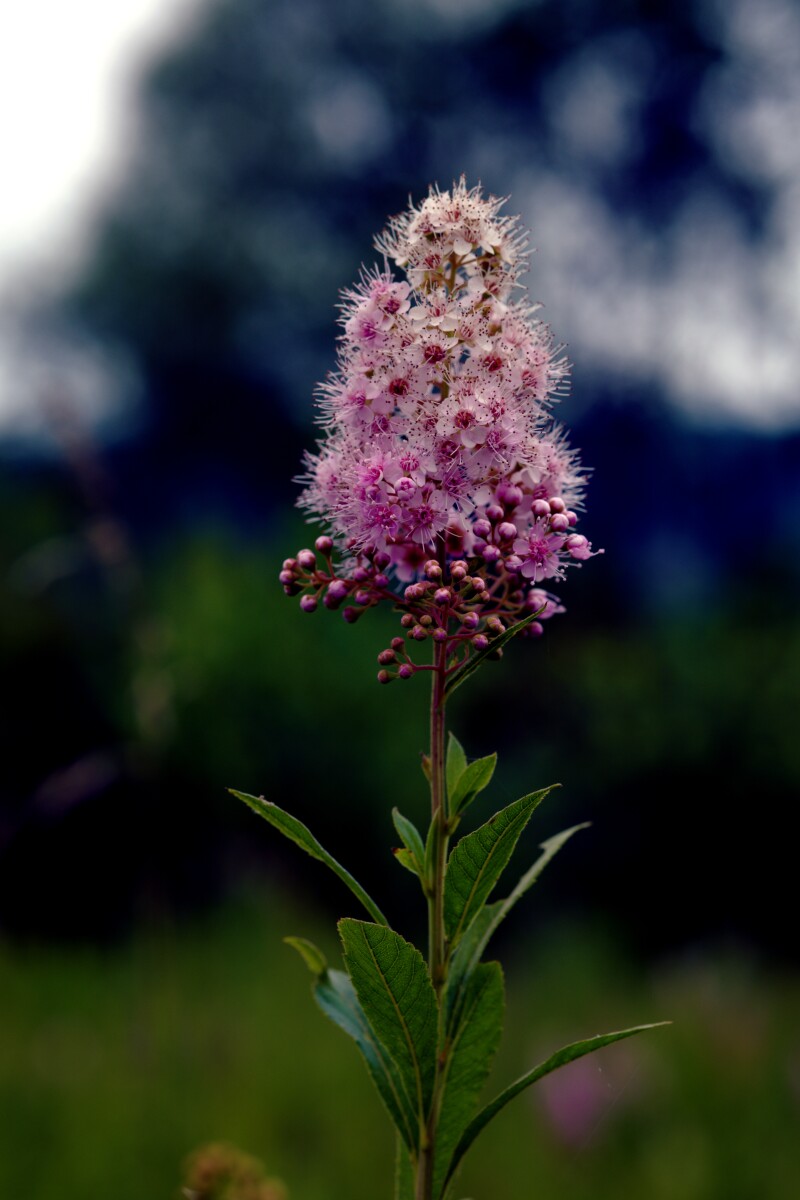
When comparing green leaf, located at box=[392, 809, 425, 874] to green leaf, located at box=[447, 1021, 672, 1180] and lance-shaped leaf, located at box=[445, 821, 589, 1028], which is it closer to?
Answer: lance-shaped leaf, located at box=[445, 821, 589, 1028]

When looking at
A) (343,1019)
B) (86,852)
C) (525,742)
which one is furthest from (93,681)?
(343,1019)

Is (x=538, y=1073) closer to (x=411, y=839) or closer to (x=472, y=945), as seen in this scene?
(x=472, y=945)

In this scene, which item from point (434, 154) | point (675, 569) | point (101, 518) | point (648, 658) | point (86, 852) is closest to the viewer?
point (101, 518)

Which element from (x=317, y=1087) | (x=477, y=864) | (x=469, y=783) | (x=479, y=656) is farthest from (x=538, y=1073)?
(x=317, y=1087)

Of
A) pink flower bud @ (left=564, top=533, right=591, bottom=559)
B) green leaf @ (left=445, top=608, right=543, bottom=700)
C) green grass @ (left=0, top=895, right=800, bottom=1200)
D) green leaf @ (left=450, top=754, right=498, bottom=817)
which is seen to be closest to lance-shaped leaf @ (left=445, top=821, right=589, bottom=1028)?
green leaf @ (left=450, top=754, right=498, bottom=817)

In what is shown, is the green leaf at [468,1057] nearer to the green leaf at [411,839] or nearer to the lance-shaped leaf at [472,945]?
the lance-shaped leaf at [472,945]

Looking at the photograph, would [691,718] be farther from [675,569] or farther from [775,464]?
[775,464]
